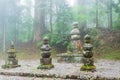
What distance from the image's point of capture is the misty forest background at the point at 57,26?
63.0 ft

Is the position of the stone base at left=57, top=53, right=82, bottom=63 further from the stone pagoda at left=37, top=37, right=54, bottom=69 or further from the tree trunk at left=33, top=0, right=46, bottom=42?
the tree trunk at left=33, top=0, right=46, bottom=42

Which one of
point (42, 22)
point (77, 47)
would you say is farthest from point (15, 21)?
point (77, 47)

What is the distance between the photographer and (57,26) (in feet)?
66.4

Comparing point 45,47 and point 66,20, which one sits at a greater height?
point 66,20

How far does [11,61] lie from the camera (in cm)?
1204

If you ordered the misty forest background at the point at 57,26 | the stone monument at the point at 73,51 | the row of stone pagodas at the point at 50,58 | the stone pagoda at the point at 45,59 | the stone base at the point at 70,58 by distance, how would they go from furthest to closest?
the misty forest background at the point at 57,26, the stone monument at the point at 73,51, the stone base at the point at 70,58, the stone pagoda at the point at 45,59, the row of stone pagodas at the point at 50,58

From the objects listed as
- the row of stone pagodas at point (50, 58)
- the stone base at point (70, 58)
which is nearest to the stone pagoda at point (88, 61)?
the row of stone pagodas at point (50, 58)

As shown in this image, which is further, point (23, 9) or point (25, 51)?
point (23, 9)

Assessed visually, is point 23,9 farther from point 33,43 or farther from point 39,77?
point 39,77

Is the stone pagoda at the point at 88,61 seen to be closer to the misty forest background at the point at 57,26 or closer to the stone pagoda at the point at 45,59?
the stone pagoda at the point at 45,59

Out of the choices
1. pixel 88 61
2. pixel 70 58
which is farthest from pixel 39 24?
pixel 88 61

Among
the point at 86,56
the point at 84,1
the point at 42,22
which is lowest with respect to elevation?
the point at 86,56

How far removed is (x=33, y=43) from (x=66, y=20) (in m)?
3.75

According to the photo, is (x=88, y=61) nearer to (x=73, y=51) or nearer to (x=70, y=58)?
(x=70, y=58)
